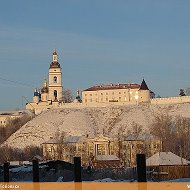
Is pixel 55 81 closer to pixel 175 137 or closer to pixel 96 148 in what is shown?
pixel 96 148

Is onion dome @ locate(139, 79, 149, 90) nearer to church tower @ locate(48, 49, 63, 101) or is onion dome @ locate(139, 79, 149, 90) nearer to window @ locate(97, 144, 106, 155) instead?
church tower @ locate(48, 49, 63, 101)

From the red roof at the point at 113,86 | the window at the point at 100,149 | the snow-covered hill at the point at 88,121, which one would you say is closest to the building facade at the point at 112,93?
the red roof at the point at 113,86

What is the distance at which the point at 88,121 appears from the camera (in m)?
95.2

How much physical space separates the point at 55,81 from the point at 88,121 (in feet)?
114

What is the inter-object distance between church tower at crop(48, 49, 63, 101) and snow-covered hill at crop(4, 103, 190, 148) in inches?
857

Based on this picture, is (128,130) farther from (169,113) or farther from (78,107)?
(78,107)

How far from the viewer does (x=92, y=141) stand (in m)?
66.6

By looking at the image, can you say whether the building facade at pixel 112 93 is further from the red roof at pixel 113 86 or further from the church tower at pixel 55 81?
the church tower at pixel 55 81

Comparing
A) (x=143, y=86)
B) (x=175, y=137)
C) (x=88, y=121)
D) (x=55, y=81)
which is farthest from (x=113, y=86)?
(x=175, y=137)

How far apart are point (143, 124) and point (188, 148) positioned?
3388 centimetres

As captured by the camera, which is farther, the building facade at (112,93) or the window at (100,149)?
the building facade at (112,93)

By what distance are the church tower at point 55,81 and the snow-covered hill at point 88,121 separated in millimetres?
21772

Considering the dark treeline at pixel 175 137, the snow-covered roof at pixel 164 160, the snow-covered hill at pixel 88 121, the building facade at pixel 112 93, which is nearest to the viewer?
the snow-covered roof at pixel 164 160

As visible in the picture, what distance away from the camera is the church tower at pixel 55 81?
412 ft
